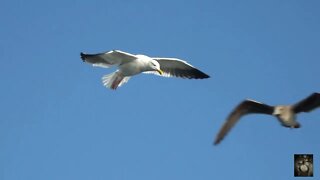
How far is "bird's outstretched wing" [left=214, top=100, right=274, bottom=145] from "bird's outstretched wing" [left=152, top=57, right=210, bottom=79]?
4.87 meters

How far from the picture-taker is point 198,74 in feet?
56.6

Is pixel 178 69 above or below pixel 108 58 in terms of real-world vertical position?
above

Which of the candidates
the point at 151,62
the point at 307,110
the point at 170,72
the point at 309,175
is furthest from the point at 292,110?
the point at 170,72

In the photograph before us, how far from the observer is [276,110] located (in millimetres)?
12273

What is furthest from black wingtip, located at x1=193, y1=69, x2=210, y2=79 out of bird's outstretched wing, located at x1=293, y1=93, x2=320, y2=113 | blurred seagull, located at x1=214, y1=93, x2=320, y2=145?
bird's outstretched wing, located at x1=293, y1=93, x2=320, y2=113

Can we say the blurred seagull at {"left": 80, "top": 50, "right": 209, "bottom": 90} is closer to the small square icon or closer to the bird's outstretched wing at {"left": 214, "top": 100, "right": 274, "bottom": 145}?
the small square icon

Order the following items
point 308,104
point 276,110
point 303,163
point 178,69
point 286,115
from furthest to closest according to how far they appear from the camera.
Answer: point 178,69 < point 303,163 < point 276,110 < point 286,115 < point 308,104

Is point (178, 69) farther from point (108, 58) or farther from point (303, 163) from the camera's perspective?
point (303, 163)

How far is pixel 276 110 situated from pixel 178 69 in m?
5.56

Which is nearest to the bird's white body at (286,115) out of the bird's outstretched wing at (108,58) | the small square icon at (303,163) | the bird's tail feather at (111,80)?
the small square icon at (303,163)

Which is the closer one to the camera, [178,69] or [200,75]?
[200,75]

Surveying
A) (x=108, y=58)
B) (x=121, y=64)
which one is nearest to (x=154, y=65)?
(x=121, y=64)

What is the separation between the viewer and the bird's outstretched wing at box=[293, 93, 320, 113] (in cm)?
1191

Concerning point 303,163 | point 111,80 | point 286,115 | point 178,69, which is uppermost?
point 178,69
